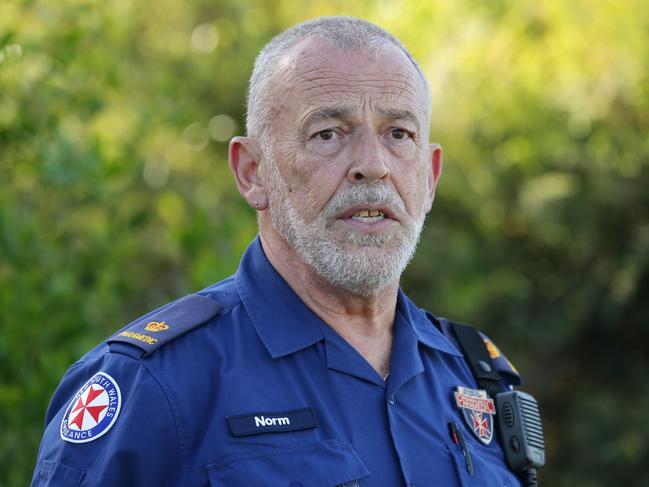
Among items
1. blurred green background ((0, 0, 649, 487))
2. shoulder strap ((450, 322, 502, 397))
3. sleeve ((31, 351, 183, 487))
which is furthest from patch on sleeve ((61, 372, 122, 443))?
blurred green background ((0, 0, 649, 487))

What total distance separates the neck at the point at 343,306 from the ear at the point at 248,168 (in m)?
0.14

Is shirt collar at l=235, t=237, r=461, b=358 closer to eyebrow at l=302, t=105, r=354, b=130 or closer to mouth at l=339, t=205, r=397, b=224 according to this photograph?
mouth at l=339, t=205, r=397, b=224

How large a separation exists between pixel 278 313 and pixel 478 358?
2.17ft

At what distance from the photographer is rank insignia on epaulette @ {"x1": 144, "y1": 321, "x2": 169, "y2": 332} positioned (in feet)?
8.21

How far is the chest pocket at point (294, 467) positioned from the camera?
2.28 m

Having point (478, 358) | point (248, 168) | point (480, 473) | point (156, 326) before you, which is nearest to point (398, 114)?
point (248, 168)

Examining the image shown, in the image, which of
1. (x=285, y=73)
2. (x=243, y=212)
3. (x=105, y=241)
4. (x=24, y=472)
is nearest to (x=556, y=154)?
(x=243, y=212)

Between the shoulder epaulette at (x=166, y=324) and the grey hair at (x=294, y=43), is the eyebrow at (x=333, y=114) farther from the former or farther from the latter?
the shoulder epaulette at (x=166, y=324)

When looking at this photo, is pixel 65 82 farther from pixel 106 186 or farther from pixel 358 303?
pixel 358 303

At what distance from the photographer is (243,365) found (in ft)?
8.05

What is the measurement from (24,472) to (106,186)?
1488mm

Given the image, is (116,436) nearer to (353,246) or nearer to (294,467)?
(294,467)

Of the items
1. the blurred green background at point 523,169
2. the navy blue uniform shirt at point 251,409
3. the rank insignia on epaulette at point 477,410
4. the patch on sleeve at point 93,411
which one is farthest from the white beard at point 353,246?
the blurred green background at point 523,169

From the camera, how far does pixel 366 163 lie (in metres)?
2.64
